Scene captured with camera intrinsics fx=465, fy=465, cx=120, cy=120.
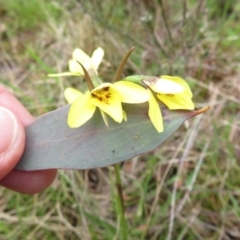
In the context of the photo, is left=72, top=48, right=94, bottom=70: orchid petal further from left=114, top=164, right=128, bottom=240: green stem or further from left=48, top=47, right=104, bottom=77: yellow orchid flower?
left=114, top=164, right=128, bottom=240: green stem

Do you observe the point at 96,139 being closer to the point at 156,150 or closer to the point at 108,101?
the point at 108,101

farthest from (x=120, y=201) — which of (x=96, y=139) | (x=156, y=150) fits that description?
(x=156, y=150)

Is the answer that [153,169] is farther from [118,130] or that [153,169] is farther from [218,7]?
[218,7]

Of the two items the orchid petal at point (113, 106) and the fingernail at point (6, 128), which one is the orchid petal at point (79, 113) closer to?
the orchid petal at point (113, 106)

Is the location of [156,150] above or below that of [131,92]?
below

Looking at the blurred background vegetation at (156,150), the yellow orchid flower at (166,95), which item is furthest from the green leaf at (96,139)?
the blurred background vegetation at (156,150)

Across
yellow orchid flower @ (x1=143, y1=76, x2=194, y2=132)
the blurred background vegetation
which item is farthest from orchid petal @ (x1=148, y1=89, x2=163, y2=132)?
the blurred background vegetation

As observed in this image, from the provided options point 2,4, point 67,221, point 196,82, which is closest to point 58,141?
point 67,221
